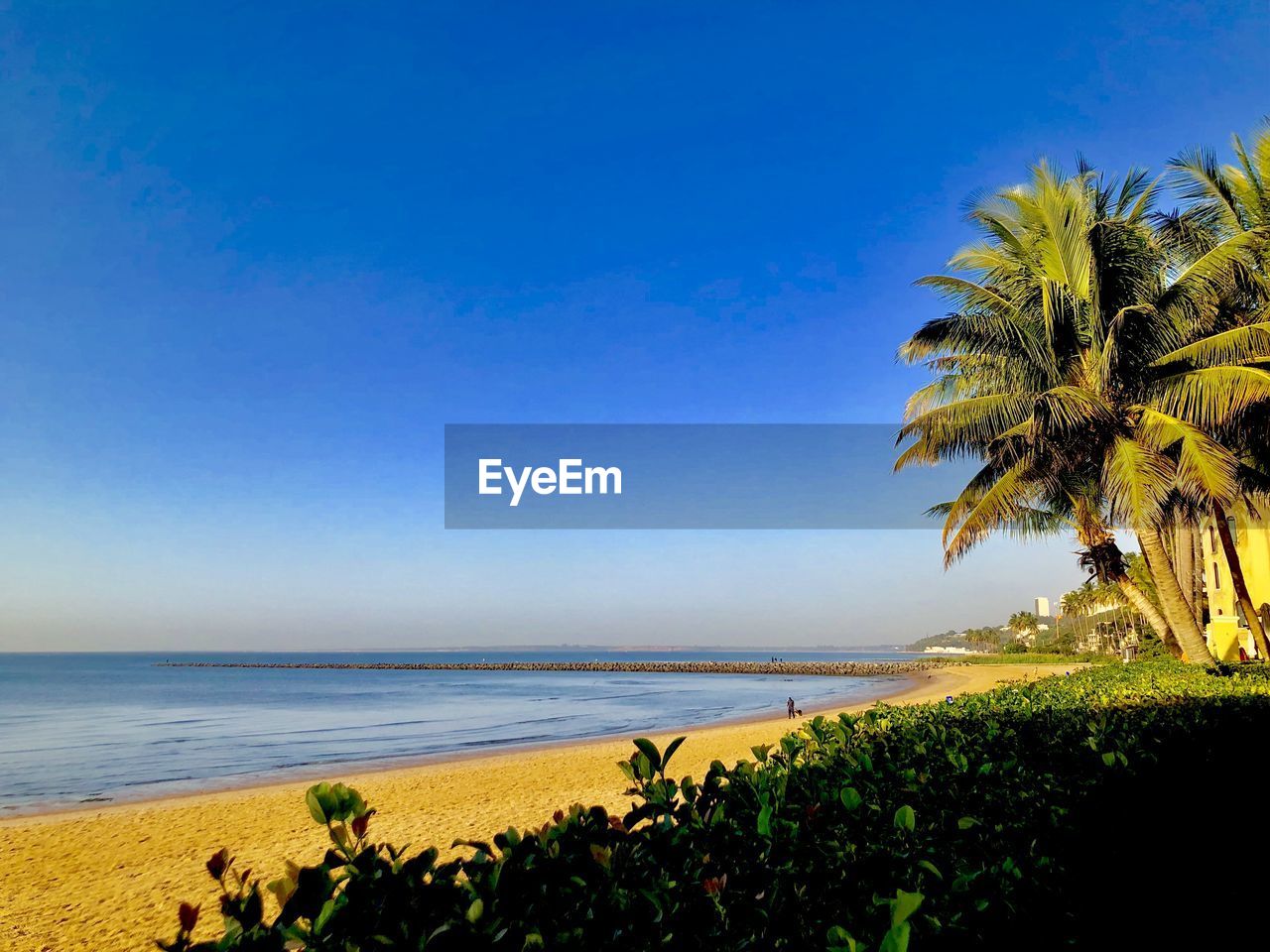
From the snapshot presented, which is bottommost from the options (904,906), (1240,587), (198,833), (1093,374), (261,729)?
(261,729)

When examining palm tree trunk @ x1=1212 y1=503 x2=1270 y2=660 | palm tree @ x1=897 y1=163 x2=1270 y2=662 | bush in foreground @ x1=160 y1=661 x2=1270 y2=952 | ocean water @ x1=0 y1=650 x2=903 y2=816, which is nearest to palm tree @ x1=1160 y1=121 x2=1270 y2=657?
palm tree @ x1=897 y1=163 x2=1270 y2=662

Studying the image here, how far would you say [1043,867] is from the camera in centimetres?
195

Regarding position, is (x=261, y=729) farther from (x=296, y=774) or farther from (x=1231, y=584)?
(x=1231, y=584)

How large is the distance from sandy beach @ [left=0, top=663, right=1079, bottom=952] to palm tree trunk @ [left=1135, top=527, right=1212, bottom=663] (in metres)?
3.54

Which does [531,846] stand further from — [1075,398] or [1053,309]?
[1053,309]

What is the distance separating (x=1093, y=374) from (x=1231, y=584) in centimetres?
2201

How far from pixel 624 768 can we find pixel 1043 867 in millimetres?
1119

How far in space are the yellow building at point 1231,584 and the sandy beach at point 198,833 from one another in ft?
49.6

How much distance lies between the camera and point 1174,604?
1382cm

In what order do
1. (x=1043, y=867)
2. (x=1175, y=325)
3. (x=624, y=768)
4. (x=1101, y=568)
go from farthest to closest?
(x=1101, y=568), (x=1175, y=325), (x=624, y=768), (x=1043, y=867)

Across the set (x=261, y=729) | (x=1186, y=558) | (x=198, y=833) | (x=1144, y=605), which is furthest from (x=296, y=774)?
(x=1186, y=558)

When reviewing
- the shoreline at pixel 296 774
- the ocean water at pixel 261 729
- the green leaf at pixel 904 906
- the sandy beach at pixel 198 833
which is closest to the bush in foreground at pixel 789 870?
the green leaf at pixel 904 906

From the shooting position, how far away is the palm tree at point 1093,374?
489 inches

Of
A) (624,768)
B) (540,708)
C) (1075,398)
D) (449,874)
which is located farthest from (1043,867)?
(540,708)
